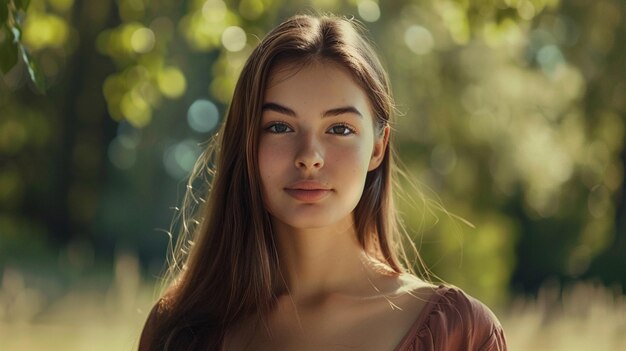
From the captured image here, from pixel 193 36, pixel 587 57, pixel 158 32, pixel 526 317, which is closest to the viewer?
pixel 193 36

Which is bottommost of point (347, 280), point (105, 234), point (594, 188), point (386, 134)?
point (105, 234)

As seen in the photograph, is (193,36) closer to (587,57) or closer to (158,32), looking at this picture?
(158,32)

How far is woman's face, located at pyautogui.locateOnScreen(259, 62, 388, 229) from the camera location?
2430mm


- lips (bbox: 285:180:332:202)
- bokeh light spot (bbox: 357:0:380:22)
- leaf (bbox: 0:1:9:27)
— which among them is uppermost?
bokeh light spot (bbox: 357:0:380:22)

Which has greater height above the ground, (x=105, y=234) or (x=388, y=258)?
(x=388, y=258)

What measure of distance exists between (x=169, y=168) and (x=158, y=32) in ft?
22.9

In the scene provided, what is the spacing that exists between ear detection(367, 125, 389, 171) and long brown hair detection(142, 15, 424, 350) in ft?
0.06

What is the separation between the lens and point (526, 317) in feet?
23.9

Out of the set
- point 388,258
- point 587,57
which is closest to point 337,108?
→ point 388,258

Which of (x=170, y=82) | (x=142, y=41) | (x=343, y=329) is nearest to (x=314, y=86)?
(x=343, y=329)

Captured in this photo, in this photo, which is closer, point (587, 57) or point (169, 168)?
point (587, 57)

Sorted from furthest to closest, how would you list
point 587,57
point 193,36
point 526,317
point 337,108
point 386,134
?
point 587,57 < point 526,317 < point 193,36 < point 386,134 < point 337,108

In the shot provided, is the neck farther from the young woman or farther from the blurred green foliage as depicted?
the blurred green foliage

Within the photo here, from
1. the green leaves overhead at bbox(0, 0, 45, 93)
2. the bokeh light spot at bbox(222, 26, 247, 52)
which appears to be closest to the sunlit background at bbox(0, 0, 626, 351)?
the bokeh light spot at bbox(222, 26, 247, 52)
